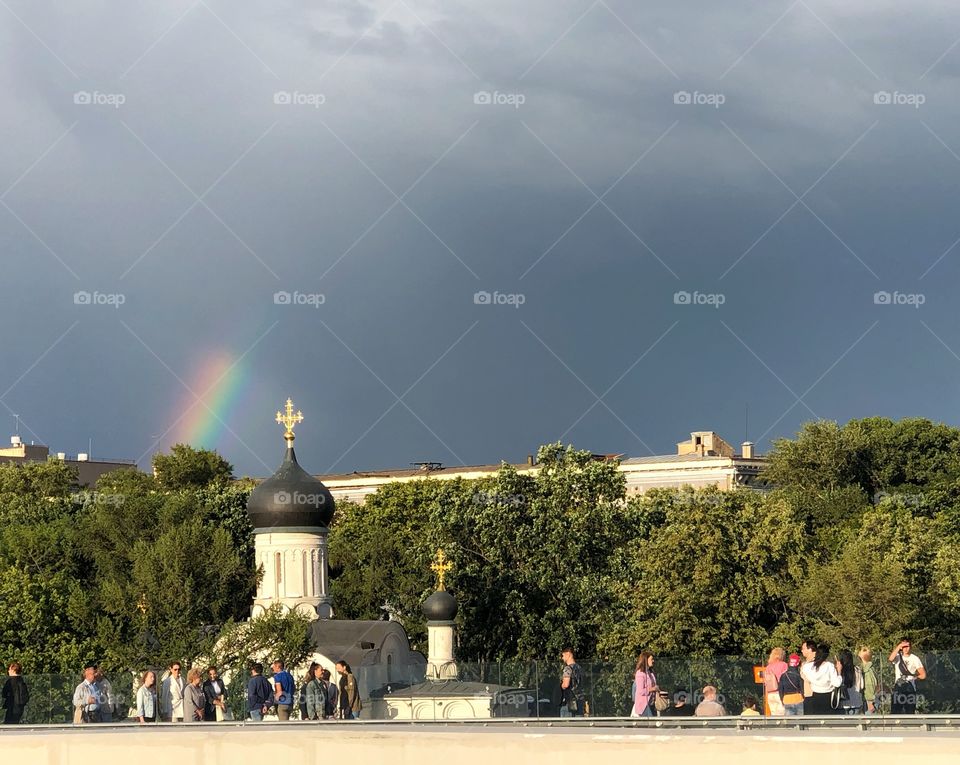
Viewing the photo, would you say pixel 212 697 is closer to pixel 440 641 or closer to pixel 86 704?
pixel 86 704

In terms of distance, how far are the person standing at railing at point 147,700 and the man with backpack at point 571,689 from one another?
20.5ft

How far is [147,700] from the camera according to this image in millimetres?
30297

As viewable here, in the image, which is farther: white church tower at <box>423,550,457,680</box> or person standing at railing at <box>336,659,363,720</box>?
white church tower at <box>423,550,457,680</box>

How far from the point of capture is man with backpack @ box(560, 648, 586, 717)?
32.5 m

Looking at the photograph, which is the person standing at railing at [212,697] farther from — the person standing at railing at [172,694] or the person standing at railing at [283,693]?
the person standing at railing at [283,693]

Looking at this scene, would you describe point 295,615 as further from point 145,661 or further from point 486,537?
point 486,537

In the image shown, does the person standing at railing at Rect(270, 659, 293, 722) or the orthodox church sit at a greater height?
A: the orthodox church

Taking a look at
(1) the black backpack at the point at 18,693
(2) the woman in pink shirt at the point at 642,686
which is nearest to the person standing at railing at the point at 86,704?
(1) the black backpack at the point at 18,693

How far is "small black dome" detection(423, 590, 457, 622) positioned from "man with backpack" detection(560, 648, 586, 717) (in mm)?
36642

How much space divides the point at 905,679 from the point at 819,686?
3450 mm

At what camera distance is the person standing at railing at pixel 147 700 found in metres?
30.1

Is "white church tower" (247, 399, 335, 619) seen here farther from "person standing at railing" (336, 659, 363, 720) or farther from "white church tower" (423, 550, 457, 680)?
"person standing at railing" (336, 659, 363, 720)

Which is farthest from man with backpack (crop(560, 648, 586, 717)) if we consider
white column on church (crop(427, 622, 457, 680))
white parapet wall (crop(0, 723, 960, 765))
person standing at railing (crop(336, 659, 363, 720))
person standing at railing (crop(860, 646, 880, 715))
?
white column on church (crop(427, 622, 457, 680))

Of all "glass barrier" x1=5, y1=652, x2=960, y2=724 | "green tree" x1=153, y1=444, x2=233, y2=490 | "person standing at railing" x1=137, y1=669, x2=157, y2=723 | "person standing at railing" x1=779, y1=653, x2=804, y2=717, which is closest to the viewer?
"person standing at railing" x1=779, y1=653, x2=804, y2=717
